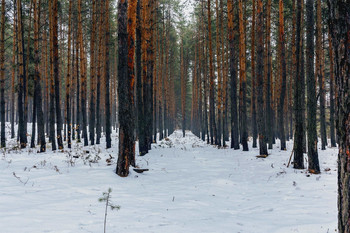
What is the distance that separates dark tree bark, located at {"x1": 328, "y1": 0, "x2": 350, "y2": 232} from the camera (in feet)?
6.29

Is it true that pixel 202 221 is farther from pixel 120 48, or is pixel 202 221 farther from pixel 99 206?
pixel 120 48

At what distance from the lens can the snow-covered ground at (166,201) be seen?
340cm

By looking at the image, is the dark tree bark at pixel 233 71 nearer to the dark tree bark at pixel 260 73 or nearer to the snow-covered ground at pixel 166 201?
the dark tree bark at pixel 260 73

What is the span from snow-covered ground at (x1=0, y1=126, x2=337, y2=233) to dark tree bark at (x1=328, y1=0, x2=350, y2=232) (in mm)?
1694

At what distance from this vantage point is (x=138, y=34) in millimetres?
11391

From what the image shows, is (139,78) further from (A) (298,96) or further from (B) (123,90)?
(A) (298,96)

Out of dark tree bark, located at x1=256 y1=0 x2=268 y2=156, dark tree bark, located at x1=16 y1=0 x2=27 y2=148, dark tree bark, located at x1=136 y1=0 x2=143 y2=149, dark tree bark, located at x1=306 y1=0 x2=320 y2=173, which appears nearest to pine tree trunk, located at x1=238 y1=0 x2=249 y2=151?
dark tree bark, located at x1=256 y1=0 x2=268 y2=156

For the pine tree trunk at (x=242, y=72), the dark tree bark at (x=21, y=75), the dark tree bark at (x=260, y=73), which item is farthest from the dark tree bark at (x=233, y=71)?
the dark tree bark at (x=21, y=75)

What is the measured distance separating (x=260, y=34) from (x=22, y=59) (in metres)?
13.3

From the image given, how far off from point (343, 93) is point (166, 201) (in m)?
3.66

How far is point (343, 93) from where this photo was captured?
195 centimetres

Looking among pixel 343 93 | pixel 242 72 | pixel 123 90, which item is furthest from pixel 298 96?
pixel 242 72

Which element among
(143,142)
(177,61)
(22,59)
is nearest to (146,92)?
(143,142)

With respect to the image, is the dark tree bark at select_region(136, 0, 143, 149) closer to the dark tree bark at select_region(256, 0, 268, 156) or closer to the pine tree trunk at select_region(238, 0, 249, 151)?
the dark tree bark at select_region(256, 0, 268, 156)
